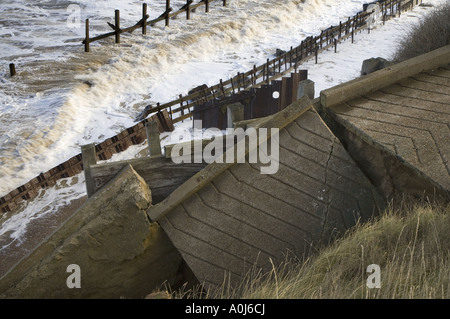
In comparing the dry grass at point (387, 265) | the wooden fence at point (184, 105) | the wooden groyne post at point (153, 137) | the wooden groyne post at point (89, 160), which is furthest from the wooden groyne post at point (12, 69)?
the dry grass at point (387, 265)

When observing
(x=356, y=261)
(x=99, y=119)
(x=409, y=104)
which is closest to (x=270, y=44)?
(x=99, y=119)

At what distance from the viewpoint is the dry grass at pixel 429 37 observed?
11.5m

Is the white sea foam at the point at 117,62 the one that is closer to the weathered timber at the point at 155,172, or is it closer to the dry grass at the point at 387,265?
the weathered timber at the point at 155,172

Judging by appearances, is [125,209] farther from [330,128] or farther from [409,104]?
[409,104]

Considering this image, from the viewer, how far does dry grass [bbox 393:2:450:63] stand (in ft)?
37.7

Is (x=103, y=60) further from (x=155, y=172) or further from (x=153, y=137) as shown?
(x=155, y=172)

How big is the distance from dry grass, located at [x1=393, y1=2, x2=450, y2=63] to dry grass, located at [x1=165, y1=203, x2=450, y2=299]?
23.1ft

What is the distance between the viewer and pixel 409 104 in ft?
23.5

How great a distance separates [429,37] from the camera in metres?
11.7

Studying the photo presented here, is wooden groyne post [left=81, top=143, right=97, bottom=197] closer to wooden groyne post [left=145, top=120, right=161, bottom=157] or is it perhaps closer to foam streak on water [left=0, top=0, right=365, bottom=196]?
wooden groyne post [left=145, top=120, right=161, bottom=157]

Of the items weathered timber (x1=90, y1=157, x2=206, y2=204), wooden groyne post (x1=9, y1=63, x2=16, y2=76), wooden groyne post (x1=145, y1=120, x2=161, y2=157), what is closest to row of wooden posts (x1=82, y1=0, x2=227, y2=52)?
wooden groyne post (x1=9, y1=63, x2=16, y2=76)

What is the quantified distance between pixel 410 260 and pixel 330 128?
123 inches

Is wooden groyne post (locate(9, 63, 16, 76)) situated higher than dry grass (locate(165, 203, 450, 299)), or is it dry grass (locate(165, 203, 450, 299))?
dry grass (locate(165, 203, 450, 299))

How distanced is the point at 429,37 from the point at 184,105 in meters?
6.14
